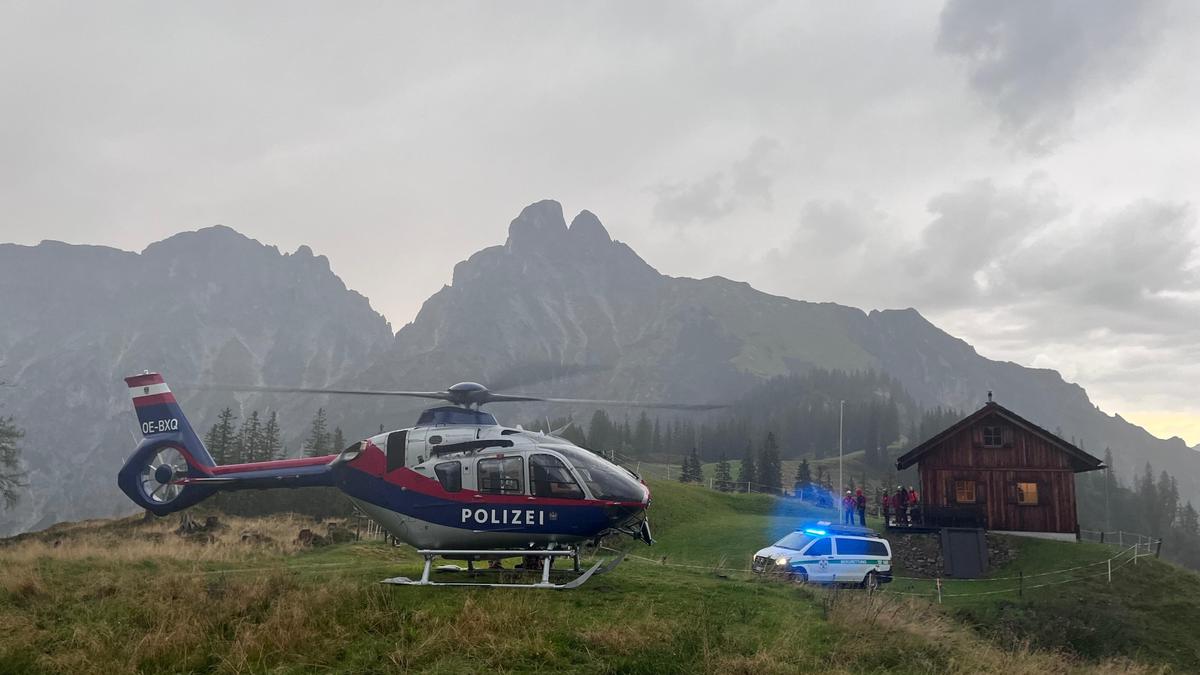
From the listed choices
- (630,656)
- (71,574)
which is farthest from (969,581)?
(71,574)

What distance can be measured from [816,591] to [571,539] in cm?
555

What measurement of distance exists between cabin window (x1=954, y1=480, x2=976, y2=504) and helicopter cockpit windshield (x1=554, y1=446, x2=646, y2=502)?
27.3m

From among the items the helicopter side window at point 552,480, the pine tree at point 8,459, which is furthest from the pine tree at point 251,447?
the helicopter side window at point 552,480

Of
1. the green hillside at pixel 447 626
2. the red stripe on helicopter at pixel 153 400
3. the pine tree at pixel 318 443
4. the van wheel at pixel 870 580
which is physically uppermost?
the red stripe on helicopter at pixel 153 400

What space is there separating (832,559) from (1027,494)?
1976 cm

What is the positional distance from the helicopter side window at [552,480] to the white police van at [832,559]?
905 centimetres

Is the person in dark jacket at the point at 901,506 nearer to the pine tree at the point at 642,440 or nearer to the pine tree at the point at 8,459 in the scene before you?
the pine tree at the point at 8,459

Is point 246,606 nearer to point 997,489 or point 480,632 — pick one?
point 480,632

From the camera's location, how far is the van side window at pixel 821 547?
2238 cm

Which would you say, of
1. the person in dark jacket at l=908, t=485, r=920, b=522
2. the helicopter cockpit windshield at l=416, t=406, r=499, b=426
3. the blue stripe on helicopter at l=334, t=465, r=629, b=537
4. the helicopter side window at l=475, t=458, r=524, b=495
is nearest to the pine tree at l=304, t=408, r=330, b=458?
the person in dark jacket at l=908, t=485, r=920, b=522

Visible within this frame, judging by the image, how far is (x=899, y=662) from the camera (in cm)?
1092

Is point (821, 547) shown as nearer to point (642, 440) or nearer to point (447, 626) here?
point (447, 626)

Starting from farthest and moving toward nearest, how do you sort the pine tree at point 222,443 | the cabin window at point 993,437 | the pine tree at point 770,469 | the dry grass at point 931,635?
the pine tree at point 770,469 < the pine tree at point 222,443 < the cabin window at point 993,437 < the dry grass at point 931,635

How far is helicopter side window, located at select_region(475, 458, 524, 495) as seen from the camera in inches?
611
